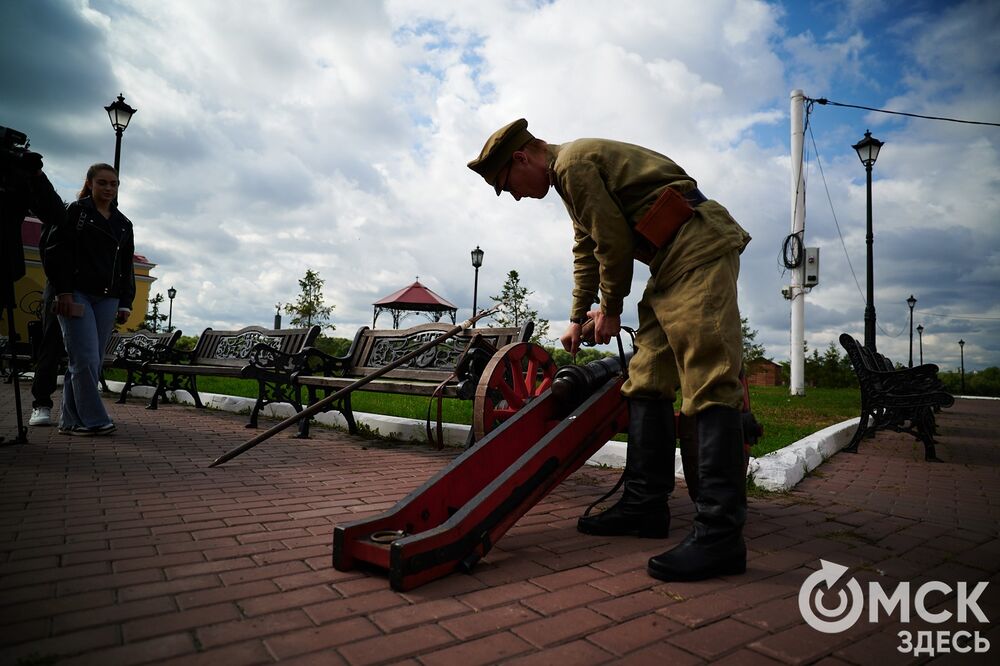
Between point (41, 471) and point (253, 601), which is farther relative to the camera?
point (41, 471)

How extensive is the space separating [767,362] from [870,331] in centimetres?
1501

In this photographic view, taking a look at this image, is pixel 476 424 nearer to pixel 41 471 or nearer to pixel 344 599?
pixel 344 599

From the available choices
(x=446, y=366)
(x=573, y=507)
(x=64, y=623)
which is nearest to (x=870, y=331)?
(x=446, y=366)

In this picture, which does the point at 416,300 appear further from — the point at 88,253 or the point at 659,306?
the point at 659,306

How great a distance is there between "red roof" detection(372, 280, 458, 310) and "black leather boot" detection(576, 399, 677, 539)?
64.0 ft

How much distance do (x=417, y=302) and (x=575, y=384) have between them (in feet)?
63.7

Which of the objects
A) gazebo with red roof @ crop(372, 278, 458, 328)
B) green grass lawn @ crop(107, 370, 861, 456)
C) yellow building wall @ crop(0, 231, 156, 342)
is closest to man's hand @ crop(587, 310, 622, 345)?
green grass lawn @ crop(107, 370, 861, 456)

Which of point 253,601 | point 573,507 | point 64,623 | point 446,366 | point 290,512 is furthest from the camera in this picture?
point 446,366

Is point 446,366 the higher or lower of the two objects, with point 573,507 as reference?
higher

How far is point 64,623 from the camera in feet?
5.50

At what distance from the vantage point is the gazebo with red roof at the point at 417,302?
22175mm

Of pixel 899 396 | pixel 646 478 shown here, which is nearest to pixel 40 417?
pixel 646 478

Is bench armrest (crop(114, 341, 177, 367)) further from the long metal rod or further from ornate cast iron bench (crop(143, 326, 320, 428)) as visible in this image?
the long metal rod

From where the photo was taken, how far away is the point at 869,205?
46.3 feet
